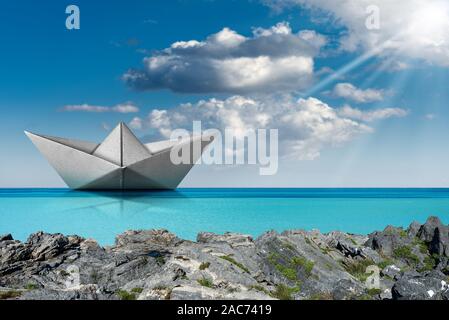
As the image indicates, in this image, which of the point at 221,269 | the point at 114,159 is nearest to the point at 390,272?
the point at 221,269

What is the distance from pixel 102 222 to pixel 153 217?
154 inches

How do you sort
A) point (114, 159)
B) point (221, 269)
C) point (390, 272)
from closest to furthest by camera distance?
1. point (221, 269)
2. point (390, 272)
3. point (114, 159)

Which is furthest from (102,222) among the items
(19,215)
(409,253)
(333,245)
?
(409,253)

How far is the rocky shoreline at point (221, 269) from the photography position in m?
9.18

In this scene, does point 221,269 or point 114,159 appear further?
point 114,159

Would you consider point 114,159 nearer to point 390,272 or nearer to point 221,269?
point 390,272

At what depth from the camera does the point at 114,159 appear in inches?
1656

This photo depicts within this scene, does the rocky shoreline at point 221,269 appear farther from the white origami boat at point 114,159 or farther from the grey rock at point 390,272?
the white origami boat at point 114,159

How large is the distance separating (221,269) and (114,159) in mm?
33791

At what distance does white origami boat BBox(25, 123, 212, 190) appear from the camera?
1597 inches

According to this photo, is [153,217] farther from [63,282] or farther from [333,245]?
[63,282]

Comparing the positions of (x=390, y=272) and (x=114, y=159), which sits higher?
(x=114, y=159)

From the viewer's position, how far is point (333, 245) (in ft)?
53.9

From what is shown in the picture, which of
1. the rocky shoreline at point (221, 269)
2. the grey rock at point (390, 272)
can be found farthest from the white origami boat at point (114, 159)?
the grey rock at point (390, 272)
